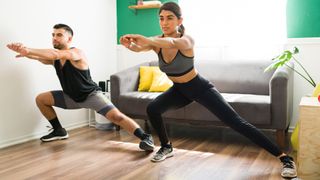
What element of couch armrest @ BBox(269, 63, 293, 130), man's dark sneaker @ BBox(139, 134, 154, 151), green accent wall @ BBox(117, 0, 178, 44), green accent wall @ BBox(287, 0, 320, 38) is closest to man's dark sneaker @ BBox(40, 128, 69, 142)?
man's dark sneaker @ BBox(139, 134, 154, 151)

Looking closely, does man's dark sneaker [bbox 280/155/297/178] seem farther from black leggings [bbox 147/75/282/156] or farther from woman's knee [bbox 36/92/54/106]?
woman's knee [bbox 36/92/54/106]

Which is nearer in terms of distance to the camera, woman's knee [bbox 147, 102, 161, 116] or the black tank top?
woman's knee [bbox 147, 102, 161, 116]

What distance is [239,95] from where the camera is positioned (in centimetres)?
340

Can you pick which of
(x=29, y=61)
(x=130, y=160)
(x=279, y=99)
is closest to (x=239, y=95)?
(x=279, y=99)

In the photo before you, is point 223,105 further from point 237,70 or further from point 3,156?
point 3,156

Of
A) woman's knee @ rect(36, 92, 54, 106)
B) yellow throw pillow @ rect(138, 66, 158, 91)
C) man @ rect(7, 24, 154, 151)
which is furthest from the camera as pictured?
yellow throw pillow @ rect(138, 66, 158, 91)

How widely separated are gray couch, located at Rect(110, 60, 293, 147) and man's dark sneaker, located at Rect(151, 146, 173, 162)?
0.59m

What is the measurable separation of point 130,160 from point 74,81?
0.94 meters

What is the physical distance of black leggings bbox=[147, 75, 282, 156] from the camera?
2.33 meters

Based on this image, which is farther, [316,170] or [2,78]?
[2,78]

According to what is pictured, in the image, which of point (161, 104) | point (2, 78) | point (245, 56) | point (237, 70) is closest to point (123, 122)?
point (161, 104)

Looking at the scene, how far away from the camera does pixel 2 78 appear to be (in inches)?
123

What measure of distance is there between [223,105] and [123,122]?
1.05m

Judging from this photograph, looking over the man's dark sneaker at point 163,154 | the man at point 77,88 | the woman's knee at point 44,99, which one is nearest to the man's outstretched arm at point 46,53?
the man at point 77,88
